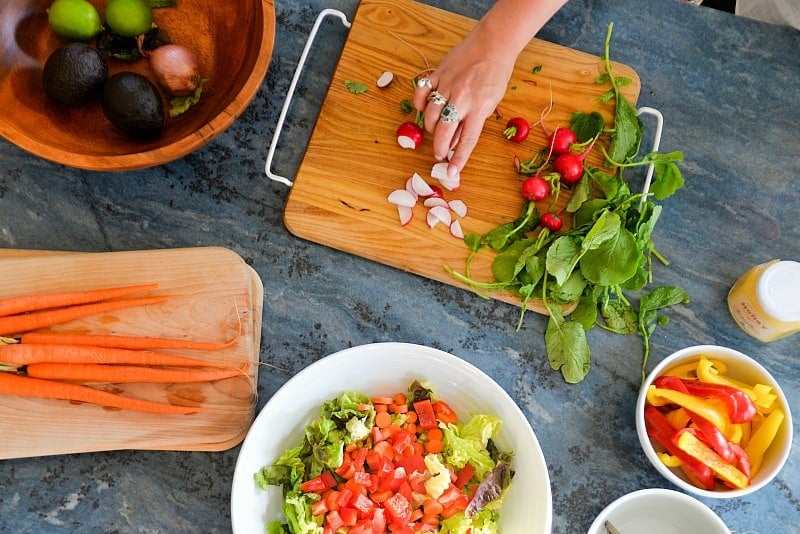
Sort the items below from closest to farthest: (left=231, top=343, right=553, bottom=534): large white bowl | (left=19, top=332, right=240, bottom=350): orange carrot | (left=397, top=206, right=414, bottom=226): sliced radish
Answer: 1. (left=231, top=343, right=553, bottom=534): large white bowl
2. (left=19, top=332, right=240, bottom=350): orange carrot
3. (left=397, top=206, right=414, bottom=226): sliced radish

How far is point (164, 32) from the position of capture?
1.40 metres

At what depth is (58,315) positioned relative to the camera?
4.27 ft

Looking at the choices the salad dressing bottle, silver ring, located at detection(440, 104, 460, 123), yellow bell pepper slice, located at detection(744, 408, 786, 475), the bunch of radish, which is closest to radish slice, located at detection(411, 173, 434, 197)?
the bunch of radish

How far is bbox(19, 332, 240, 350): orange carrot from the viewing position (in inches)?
51.2

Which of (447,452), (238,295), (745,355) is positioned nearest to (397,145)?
(238,295)

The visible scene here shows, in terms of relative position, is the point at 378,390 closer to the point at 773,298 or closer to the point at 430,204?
the point at 430,204

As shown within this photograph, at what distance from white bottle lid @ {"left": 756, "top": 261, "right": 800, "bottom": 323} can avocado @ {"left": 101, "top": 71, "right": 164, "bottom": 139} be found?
1.19 meters

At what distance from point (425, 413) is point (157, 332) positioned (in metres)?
0.54

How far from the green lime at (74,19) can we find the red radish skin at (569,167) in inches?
37.7

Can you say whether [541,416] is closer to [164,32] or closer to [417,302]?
[417,302]

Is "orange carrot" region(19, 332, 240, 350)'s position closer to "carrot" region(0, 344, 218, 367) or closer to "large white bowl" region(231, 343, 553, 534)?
"carrot" region(0, 344, 218, 367)

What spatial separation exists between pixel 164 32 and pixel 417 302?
2.47ft

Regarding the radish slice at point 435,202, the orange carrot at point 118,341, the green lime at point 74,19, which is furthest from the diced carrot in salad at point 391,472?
the green lime at point 74,19

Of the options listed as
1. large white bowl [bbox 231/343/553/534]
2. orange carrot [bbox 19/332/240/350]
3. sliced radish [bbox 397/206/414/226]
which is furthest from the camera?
sliced radish [bbox 397/206/414/226]
